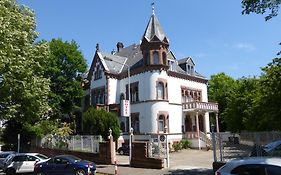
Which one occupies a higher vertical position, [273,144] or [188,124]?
[188,124]

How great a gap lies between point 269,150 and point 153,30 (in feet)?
83.7

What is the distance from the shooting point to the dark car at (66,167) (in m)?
20.7

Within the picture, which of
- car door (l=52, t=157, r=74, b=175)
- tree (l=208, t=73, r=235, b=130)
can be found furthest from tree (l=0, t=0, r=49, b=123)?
tree (l=208, t=73, r=235, b=130)

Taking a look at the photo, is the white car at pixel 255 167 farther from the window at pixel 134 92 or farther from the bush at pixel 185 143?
the window at pixel 134 92

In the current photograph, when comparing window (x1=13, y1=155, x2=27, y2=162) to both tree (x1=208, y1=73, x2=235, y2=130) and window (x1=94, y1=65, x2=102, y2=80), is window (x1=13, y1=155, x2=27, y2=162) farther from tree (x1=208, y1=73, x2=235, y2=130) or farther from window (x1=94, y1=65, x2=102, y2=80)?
tree (x1=208, y1=73, x2=235, y2=130)

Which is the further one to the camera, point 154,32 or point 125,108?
point 154,32

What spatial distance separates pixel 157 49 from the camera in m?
40.1

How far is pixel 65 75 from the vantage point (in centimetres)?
4519

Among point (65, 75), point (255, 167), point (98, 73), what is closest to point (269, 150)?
point (255, 167)

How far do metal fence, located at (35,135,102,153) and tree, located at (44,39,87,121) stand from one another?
526 centimetres

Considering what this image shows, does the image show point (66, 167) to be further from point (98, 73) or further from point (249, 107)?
point (249, 107)

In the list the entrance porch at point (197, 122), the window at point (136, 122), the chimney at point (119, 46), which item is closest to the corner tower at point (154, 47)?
the window at point (136, 122)

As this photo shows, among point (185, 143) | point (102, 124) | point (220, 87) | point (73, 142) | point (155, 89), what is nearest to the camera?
point (73, 142)

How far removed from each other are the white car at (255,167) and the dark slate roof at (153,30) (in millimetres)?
30934
